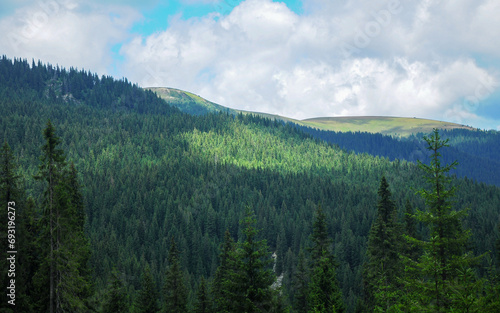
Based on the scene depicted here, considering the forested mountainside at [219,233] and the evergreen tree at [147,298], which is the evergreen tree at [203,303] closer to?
the forested mountainside at [219,233]

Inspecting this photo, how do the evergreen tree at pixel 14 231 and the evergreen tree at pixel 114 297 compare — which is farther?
the evergreen tree at pixel 114 297

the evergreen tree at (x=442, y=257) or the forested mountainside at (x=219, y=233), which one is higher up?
the evergreen tree at (x=442, y=257)

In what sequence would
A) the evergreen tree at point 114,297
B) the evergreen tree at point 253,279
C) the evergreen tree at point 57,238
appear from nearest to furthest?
the evergreen tree at point 253,279
the evergreen tree at point 57,238
the evergreen tree at point 114,297

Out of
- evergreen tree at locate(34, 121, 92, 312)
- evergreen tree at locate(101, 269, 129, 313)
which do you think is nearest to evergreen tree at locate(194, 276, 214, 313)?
evergreen tree at locate(101, 269, 129, 313)

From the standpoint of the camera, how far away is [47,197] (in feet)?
79.9

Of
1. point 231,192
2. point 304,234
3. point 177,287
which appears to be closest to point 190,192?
point 231,192

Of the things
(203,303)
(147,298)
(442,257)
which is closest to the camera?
(442,257)

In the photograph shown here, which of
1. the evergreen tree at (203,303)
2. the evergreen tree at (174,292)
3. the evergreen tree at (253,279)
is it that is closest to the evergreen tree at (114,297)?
the evergreen tree at (174,292)

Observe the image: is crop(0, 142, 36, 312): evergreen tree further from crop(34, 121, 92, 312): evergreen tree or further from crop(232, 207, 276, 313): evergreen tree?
crop(232, 207, 276, 313): evergreen tree

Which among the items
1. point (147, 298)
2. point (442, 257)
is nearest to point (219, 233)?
point (147, 298)

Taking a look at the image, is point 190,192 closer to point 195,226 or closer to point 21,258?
point 195,226

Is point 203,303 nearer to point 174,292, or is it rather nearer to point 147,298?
point 174,292

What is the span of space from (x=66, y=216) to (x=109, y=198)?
13592cm

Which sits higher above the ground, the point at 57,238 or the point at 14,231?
the point at 57,238
